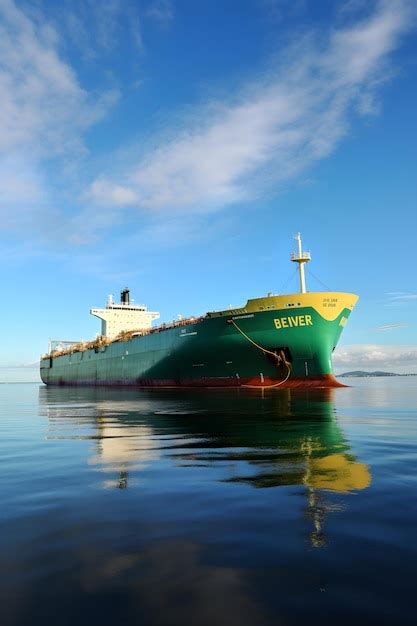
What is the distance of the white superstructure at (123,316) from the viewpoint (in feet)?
238

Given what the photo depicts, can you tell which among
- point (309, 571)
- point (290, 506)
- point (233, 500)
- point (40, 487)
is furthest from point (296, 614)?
point (40, 487)

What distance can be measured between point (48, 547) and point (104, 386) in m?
58.8

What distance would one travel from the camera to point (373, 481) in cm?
658

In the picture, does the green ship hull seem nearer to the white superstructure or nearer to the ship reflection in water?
the ship reflection in water

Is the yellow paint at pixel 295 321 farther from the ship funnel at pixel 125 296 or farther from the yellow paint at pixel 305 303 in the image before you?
the ship funnel at pixel 125 296

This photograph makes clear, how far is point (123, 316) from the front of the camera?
7406 cm

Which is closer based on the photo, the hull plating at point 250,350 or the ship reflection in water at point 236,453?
the ship reflection in water at point 236,453

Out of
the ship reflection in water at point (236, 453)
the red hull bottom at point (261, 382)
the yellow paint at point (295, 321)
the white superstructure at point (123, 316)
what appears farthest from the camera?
the white superstructure at point (123, 316)

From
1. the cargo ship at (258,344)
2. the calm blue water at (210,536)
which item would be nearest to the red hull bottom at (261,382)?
the cargo ship at (258,344)

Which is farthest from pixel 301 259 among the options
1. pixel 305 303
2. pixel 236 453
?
pixel 236 453

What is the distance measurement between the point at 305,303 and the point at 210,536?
113 feet

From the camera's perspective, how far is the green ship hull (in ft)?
124

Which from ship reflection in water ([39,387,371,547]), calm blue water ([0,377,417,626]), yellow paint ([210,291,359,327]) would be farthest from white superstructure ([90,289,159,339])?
calm blue water ([0,377,417,626])

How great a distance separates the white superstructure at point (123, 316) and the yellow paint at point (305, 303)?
37340 millimetres
